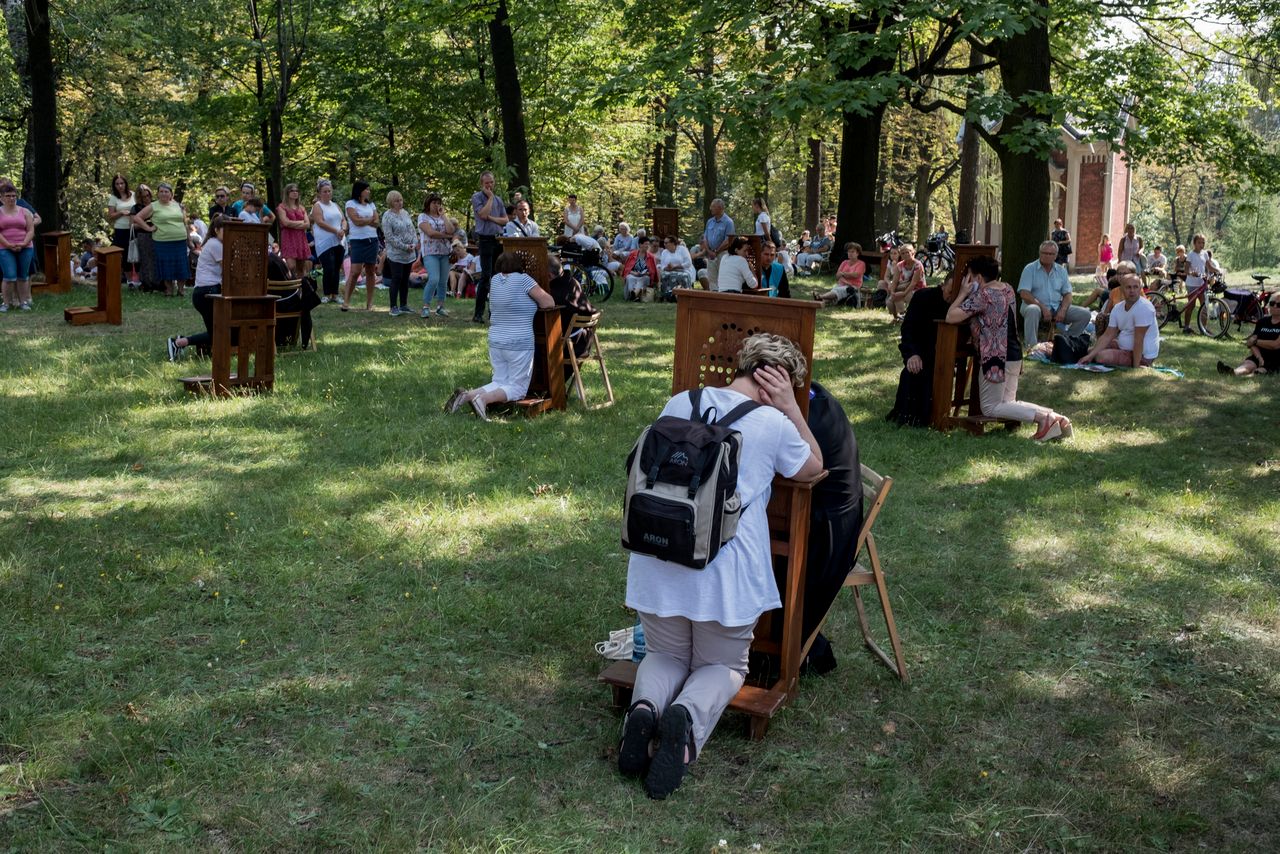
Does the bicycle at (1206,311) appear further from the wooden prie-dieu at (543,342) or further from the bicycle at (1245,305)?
the wooden prie-dieu at (543,342)

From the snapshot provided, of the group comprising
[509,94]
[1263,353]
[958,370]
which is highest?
[509,94]

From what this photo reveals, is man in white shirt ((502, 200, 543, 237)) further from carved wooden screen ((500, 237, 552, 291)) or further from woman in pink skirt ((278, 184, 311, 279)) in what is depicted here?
carved wooden screen ((500, 237, 552, 291))

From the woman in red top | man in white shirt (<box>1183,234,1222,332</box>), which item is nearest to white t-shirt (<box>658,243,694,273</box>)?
the woman in red top

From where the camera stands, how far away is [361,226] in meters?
15.6

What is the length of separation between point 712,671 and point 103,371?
8.86 metres

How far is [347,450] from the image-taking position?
8.72 m

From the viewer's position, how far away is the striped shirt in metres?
10.1

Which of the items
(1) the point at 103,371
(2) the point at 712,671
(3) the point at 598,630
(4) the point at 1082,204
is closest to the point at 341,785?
(2) the point at 712,671

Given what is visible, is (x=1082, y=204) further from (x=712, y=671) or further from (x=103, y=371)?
(x=712, y=671)

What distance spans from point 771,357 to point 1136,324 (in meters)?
10.2

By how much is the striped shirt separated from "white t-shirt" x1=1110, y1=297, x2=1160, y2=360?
273 inches

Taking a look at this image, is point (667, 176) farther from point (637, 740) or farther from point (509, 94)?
point (637, 740)

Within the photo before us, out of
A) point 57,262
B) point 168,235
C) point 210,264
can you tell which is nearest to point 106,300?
point 168,235

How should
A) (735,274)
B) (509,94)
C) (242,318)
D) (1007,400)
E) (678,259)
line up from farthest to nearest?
1. (509,94)
2. (678,259)
3. (735,274)
4. (242,318)
5. (1007,400)
